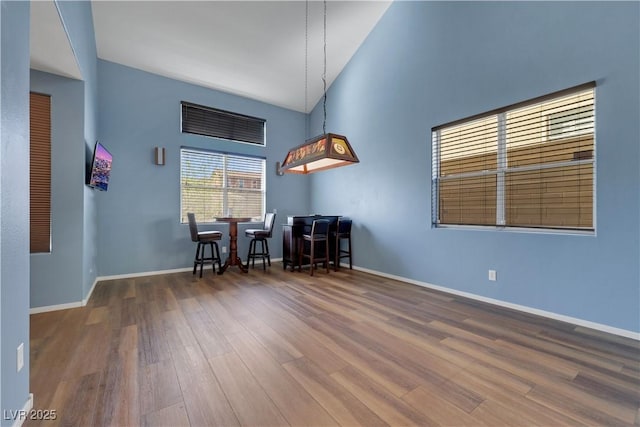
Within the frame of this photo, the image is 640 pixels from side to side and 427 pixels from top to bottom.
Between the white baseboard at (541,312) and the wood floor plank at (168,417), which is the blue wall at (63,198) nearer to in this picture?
the wood floor plank at (168,417)

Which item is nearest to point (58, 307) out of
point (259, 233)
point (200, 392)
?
point (200, 392)

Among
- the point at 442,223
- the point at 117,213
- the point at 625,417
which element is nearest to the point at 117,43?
the point at 117,213

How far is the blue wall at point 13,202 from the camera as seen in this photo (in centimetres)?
122

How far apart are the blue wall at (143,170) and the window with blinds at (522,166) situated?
13.6 ft

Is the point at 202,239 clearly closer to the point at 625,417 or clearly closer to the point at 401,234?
the point at 401,234

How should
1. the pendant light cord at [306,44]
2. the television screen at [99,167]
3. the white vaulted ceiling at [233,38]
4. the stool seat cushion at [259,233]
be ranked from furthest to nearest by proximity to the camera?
the stool seat cushion at [259,233] → the pendant light cord at [306,44] → the white vaulted ceiling at [233,38] → the television screen at [99,167]

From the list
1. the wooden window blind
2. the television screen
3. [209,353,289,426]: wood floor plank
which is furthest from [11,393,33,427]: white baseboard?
the television screen

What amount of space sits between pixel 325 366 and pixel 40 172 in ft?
11.8

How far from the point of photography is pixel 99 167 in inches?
133

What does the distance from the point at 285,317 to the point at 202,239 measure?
2.38 meters

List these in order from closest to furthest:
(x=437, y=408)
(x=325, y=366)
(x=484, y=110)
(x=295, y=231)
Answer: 1. (x=437, y=408)
2. (x=325, y=366)
3. (x=484, y=110)
4. (x=295, y=231)

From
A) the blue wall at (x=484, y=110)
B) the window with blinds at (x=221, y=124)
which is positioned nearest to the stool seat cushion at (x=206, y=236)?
the window with blinds at (x=221, y=124)

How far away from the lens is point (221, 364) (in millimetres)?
1904

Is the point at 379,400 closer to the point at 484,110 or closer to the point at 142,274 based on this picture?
the point at 484,110
